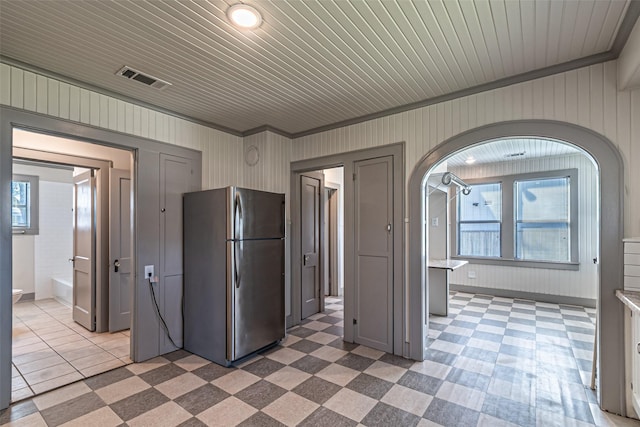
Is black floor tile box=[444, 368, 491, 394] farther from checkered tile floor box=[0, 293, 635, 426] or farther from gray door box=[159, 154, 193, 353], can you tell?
gray door box=[159, 154, 193, 353]

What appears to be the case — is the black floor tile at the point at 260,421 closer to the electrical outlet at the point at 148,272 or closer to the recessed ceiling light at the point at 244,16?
the electrical outlet at the point at 148,272

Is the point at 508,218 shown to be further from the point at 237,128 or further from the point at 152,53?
the point at 152,53

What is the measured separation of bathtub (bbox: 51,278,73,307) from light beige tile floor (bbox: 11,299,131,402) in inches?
25.5

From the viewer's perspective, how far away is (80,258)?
4.29 meters

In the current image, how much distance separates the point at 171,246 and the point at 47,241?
4.30m

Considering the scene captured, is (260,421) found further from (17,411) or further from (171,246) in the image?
(171,246)

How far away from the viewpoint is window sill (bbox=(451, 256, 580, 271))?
17.7ft

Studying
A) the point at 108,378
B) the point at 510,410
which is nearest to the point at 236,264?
the point at 108,378

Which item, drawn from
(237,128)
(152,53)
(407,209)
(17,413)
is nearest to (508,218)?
(407,209)

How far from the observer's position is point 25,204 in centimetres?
564

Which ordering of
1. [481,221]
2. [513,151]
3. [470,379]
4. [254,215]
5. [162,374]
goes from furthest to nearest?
[481,221], [513,151], [254,215], [162,374], [470,379]

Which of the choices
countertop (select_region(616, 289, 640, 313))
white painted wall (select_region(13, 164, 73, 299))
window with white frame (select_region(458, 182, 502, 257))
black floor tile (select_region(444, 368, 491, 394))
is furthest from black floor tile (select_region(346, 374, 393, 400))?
white painted wall (select_region(13, 164, 73, 299))

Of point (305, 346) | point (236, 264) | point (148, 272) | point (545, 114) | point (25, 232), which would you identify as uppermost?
point (545, 114)

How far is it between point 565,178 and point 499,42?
4.65 metres
